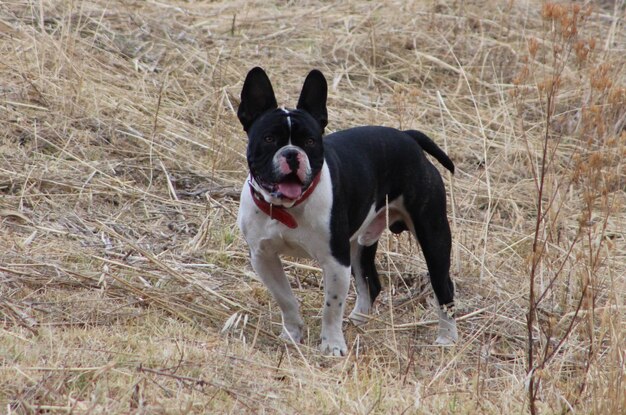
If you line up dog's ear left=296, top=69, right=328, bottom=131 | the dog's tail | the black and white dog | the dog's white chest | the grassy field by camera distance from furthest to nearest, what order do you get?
1. the dog's tail
2. dog's ear left=296, top=69, right=328, bottom=131
3. the dog's white chest
4. the black and white dog
5. the grassy field

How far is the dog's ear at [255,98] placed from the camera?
17.7 feet

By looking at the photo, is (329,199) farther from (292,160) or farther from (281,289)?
(281,289)

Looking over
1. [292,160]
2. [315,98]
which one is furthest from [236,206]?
[292,160]

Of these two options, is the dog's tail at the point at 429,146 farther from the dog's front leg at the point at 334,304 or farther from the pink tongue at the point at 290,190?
the pink tongue at the point at 290,190

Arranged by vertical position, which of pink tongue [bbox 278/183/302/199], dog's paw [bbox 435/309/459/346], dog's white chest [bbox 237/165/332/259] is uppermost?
pink tongue [bbox 278/183/302/199]

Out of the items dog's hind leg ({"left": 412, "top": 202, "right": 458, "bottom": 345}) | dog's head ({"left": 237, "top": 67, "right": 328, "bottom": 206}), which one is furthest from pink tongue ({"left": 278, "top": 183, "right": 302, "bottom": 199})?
dog's hind leg ({"left": 412, "top": 202, "right": 458, "bottom": 345})

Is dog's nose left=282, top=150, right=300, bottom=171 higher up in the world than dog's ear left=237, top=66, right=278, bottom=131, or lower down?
lower down

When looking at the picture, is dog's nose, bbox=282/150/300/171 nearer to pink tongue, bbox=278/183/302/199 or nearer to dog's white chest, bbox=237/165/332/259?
pink tongue, bbox=278/183/302/199

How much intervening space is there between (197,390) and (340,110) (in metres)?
5.32

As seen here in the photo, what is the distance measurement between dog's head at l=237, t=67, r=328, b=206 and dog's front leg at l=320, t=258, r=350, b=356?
485 millimetres

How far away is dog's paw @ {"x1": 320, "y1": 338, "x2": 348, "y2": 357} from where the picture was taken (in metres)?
5.57

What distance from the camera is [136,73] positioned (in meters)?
9.20

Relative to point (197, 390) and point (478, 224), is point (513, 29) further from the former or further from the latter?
point (197, 390)

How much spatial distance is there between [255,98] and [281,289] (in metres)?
1.03
